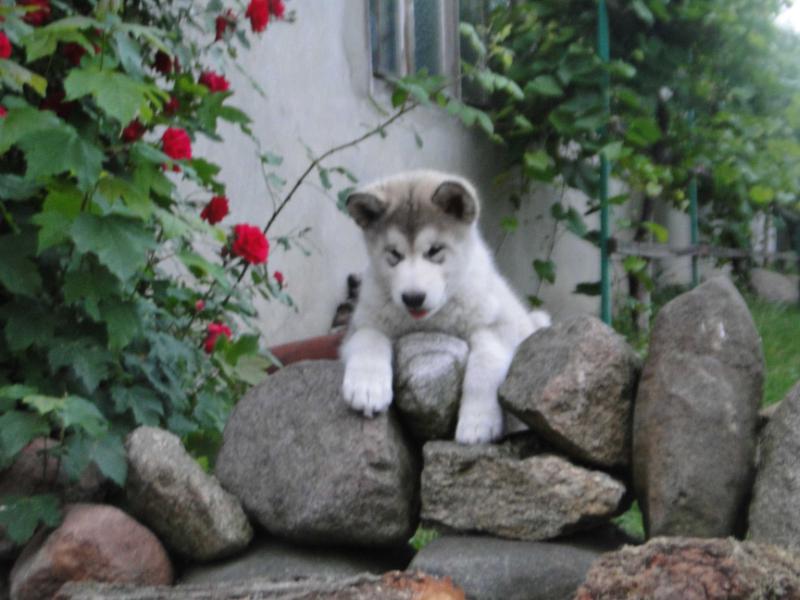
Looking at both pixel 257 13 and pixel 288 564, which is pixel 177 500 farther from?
pixel 257 13

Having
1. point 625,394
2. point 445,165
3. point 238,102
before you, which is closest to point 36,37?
point 625,394

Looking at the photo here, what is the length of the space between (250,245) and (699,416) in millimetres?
1586

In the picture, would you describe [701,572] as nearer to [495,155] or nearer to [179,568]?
[179,568]

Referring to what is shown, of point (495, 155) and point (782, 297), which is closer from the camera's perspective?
point (495, 155)

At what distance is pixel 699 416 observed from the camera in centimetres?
247

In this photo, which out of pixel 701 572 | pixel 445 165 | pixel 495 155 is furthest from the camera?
pixel 495 155

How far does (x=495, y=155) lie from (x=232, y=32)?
140 inches

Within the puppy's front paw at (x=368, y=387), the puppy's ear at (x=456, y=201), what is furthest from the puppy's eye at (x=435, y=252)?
the puppy's front paw at (x=368, y=387)

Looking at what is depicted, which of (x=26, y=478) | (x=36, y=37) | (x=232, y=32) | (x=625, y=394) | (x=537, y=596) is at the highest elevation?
(x=232, y=32)

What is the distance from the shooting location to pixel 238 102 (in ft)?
15.7

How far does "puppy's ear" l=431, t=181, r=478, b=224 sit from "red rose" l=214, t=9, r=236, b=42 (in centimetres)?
95

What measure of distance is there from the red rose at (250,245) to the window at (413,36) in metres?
2.78

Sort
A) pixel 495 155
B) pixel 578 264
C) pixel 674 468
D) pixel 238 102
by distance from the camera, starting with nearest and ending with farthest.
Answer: pixel 674 468
pixel 238 102
pixel 495 155
pixel 578 264

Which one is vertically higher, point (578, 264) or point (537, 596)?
point (578, 264)
